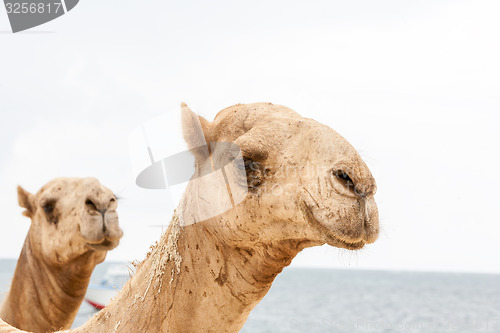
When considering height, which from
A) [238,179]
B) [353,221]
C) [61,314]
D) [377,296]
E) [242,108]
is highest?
[242,108]

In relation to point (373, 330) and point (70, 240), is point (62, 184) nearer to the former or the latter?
point (70, 240)

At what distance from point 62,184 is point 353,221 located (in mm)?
5319

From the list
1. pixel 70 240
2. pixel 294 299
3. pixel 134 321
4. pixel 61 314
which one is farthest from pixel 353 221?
pixel 294 299

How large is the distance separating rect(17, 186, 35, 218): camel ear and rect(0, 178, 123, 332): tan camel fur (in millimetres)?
472

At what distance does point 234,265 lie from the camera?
341 cm

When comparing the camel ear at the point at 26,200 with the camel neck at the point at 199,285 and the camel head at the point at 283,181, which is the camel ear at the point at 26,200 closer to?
the camel neck at the point at 199,285

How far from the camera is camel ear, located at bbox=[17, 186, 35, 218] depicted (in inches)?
312

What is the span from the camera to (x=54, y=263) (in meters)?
7.04

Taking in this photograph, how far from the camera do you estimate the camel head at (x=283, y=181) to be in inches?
109

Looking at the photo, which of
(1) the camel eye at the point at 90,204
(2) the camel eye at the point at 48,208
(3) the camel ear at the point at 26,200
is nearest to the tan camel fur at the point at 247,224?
(1) the camel eye at the point at 90,204

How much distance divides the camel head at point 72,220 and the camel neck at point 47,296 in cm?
16

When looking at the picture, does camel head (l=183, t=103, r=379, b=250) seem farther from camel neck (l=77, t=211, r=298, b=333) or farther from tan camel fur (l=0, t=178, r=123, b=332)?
tan camel fur (l=0, t=178, r=123, b=332)

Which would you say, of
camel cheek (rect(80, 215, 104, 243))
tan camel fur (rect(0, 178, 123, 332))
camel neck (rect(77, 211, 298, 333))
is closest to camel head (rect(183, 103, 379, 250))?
camel neck (rect(77, 211, 298, 333))

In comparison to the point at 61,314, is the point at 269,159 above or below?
above
